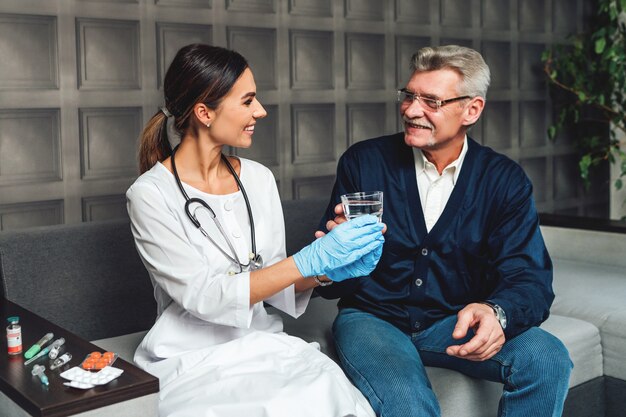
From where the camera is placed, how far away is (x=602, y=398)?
9.59 ft

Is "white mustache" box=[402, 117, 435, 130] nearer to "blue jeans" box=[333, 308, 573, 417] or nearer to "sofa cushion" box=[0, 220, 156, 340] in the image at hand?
"blue jeans" box=[333, 308, 573, 417]

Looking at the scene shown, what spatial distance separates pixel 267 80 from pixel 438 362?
4.98 feet

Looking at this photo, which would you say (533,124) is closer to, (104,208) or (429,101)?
(429,101)

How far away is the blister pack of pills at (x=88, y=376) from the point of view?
5.69ft

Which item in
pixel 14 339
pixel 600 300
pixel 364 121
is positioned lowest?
pixel 600 300

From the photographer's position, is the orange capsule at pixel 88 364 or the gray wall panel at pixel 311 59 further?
the gray wall panel at pixel 311 59

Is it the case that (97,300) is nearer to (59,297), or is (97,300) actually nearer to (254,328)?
(59,297)

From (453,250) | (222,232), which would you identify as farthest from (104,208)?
(453,250)

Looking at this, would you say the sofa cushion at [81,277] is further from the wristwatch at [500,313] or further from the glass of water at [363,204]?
the wristwatch at [500,313]

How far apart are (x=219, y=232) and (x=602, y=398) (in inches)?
61.7

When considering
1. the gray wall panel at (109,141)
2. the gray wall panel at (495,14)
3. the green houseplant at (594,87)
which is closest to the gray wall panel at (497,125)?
the green houseplant at (594,87)

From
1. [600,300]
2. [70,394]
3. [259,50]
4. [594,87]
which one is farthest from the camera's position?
[594,87]

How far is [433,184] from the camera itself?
257 centimetres

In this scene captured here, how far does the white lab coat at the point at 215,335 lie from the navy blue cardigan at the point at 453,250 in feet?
1.08
